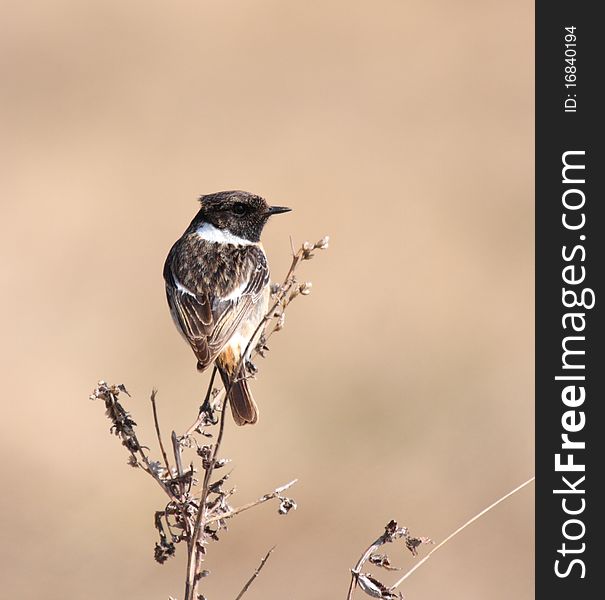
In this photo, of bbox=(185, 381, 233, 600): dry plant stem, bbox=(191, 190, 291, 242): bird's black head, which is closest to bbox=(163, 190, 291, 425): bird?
bbox=(191, 190, 291, 242): bird's black head

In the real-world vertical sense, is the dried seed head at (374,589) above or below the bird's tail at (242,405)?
below

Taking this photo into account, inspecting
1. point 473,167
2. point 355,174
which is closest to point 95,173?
point 355,174

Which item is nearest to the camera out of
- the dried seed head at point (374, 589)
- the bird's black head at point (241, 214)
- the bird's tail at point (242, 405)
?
the dried seed head at point (374, 589)

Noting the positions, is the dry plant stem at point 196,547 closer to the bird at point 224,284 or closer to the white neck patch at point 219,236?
the bird at point 224,284

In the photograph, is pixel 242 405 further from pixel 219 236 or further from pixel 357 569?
pixel 357 569

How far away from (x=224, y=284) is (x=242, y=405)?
2.12ft

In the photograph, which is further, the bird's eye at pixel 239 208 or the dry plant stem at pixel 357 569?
the bird's eye at pixel 239 208

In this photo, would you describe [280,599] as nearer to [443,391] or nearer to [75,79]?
[443,391]

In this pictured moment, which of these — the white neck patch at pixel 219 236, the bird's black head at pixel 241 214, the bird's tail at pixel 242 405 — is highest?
the bird's black head at pixel 241 214

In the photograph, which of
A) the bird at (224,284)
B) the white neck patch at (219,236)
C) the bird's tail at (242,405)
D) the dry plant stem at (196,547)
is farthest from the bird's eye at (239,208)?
the dry plant stem at (196,547)

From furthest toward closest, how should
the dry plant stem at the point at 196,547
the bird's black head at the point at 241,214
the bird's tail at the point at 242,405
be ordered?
the bird's black head at the point at 241,214, the bird's tail at the point at 242,405, the dry plant stem at the point at 196,547

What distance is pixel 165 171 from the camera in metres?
14.0

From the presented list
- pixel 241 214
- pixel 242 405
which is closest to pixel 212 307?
pixel 242 405

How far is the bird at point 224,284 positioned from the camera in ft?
18.0
